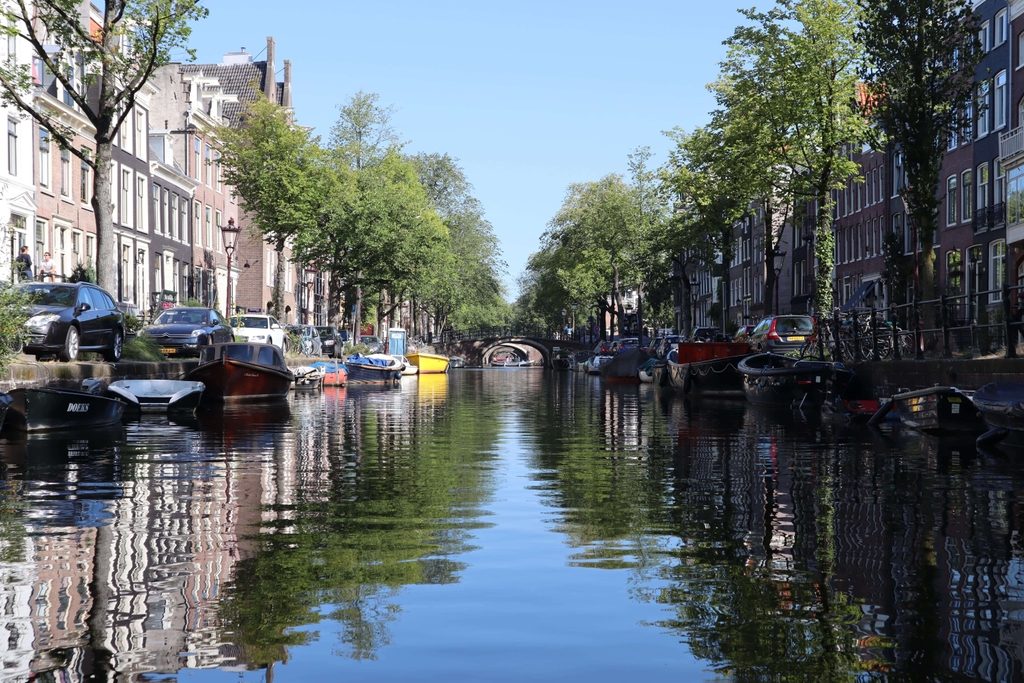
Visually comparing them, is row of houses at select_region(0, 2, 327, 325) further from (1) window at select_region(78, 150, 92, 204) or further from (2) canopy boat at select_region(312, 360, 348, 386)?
(2) canopy boat at select_region(312, 360, 348, 386)

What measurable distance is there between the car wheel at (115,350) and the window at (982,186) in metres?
31.6

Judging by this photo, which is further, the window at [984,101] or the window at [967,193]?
the window at [967,193]

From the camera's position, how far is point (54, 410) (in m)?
18.7

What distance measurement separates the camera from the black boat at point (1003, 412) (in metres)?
16.8

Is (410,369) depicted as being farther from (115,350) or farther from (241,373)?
(115,350)

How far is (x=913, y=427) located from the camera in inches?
811

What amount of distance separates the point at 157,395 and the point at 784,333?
23206 millimetres

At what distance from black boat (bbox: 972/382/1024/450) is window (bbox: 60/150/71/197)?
35.3m

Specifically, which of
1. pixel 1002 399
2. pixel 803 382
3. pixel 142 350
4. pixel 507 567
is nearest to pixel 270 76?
pixel 142 350

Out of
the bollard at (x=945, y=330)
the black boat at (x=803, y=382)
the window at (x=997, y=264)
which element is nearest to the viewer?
the bollard at (x=945, y=330)

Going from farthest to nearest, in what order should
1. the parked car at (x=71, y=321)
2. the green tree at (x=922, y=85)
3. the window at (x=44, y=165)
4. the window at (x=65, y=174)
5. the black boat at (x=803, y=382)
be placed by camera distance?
1. the window at (x=65, y=174)
2. the window at (x=44, y=165)
3. the black boat at (x=803, y=382)
4. the green tree at (x=922, y=85)
5. the parked car at (x=71, y=321)

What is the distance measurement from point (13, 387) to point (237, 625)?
15.8 m

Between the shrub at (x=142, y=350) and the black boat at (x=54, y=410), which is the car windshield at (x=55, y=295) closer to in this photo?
the shrub at (x=142, y=350)

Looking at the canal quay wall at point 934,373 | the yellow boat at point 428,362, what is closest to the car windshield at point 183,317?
the canal quay wall at point 934,373
